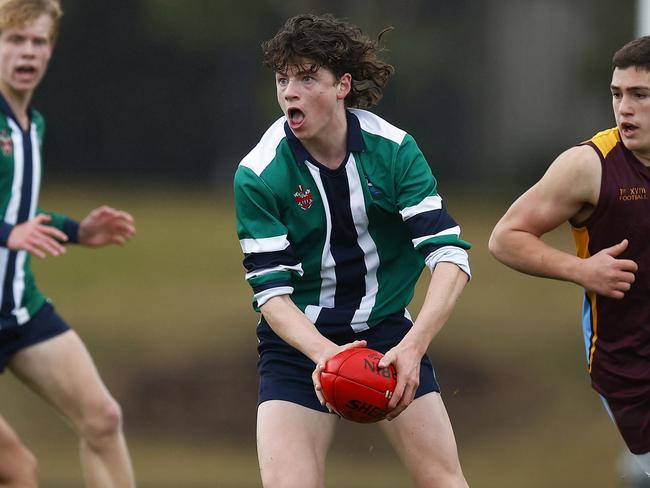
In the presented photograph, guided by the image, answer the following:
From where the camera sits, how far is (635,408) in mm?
4992

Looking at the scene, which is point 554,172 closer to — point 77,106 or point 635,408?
point 635,408

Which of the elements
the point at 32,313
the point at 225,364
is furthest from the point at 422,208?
the point at 225,364

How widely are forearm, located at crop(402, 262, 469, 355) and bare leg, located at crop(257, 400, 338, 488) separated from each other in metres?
0.49

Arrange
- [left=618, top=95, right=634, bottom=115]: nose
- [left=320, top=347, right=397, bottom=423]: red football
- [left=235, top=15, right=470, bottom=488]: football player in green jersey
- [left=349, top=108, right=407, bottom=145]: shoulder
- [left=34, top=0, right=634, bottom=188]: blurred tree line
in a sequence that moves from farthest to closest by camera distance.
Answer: [left=34, top=0, right=634, bottom=188]: blurred tree line
[left=349, top=108, right=407, bottom=145]: shoulder
[left=618, top=95, right=634, bottom=115]: nose
[left=235, top=15, right=470, bottom=488]: football player in green jersey
[left=320, top=347, right=397, bottom=423]: red football

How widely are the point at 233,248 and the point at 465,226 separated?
3.49 m

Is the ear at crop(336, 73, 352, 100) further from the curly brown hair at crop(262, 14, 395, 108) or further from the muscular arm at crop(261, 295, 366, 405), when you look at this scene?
the muscular arm at crop(261, 295, 366, 405)

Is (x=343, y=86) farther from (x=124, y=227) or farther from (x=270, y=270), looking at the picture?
(x=124, y=227)

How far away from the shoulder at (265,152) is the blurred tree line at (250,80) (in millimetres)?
12219

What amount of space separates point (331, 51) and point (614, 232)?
1190 mm

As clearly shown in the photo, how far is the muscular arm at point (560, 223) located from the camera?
477cm

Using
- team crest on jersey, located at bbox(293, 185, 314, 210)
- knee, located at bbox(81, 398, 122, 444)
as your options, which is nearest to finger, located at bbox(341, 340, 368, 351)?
team crest on jersey, located at bbox(293, 185, 314, 210)

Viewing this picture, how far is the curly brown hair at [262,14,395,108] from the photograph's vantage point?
15.7 ft

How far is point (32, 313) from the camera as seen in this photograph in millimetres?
5930

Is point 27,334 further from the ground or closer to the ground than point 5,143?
closer to the ground
